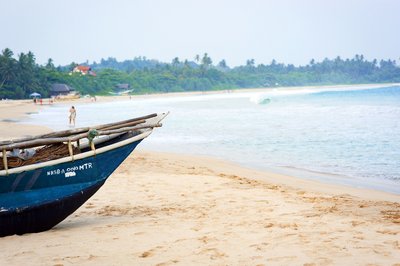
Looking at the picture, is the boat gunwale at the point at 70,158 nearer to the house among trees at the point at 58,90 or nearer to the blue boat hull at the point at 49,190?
the blue boat hull at the point at 49,190

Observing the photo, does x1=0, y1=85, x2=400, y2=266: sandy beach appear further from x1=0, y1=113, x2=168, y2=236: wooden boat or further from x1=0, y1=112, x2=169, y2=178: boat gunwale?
x1=0, y1=112, x2=169, y2=178: boat gunwale

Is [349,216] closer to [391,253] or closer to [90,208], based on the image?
[391,253]

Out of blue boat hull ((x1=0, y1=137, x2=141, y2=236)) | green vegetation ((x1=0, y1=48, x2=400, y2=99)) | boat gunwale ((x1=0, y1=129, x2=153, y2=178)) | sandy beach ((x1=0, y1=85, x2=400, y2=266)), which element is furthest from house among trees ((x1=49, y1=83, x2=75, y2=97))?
boat gunwale ((x1=0, y1=129, x2=153, y2=178))

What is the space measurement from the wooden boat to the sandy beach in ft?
0.77

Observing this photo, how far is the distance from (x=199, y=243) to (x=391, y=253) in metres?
2.07

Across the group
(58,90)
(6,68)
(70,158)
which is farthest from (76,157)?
(58,90)

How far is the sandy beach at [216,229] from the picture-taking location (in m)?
5.42

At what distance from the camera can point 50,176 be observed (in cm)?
675

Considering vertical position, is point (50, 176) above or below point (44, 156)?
below

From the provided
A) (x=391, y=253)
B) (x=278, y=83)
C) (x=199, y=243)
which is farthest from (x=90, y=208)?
(x=278, y=83)

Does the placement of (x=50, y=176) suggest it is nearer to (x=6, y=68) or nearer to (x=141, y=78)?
(x=6, y=68)

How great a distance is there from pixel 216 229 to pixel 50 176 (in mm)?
2272

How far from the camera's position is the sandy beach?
5.42 m

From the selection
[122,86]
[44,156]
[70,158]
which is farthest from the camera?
[122,86]
